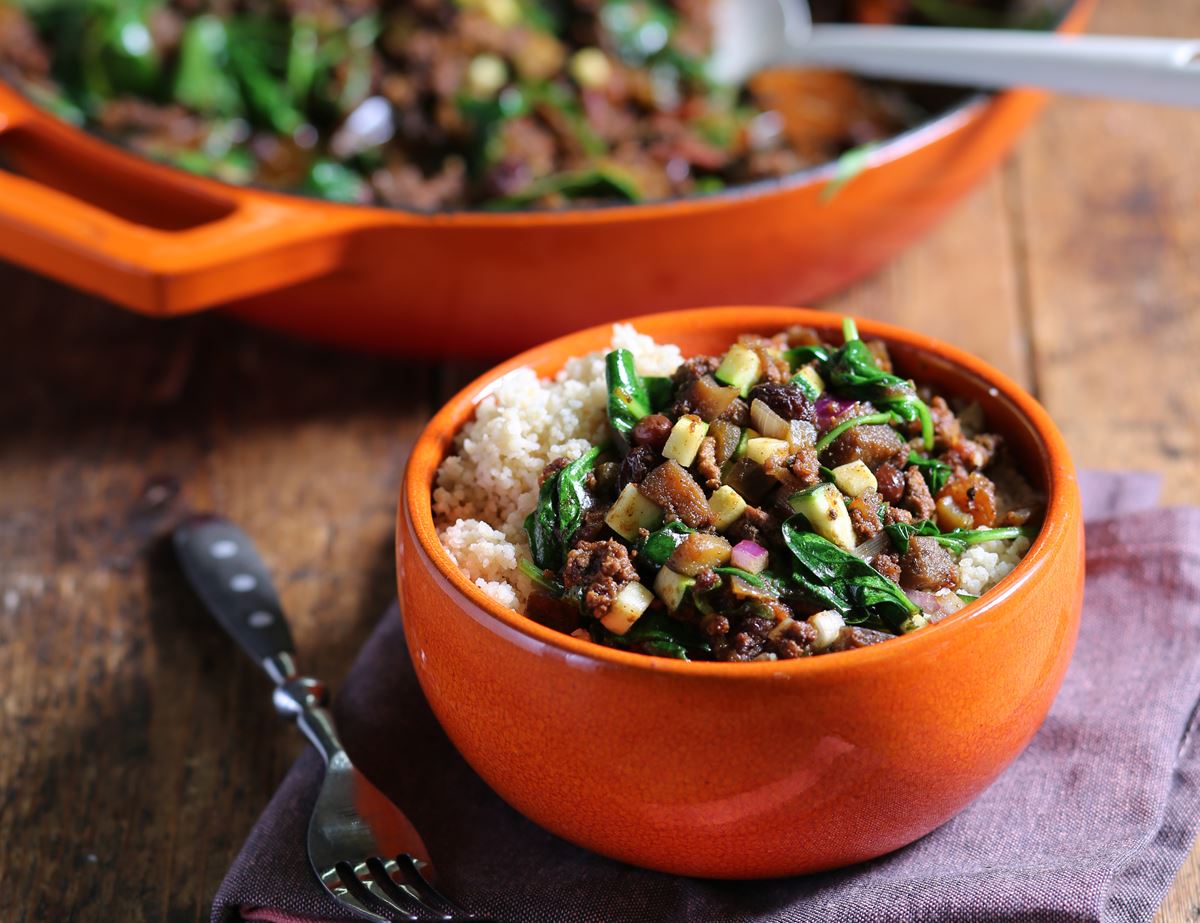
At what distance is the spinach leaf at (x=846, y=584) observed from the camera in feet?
6.36

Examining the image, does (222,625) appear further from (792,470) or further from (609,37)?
(609,37)

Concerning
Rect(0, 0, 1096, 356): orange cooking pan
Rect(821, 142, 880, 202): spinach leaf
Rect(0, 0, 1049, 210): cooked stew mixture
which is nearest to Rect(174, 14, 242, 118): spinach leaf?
Rect(0, 0, 1049, 210): cooked stew mixture

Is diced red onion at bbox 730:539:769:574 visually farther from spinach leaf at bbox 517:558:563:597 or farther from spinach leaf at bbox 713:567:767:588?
spinach leaf at bbox 517:558:563:597

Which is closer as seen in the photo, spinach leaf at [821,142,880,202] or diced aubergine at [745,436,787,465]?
diced aubergine at [745,436,787,465]

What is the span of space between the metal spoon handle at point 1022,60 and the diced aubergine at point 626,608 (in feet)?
6.03

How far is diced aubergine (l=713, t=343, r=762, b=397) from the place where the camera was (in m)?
2.18

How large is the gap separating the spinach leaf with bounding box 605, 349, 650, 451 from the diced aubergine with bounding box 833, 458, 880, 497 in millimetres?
326

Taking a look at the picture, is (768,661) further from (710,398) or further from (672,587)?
(710,398)

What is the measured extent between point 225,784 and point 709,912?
931 mm

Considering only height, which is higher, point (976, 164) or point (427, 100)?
point (427, 100)

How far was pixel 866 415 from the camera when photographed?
2.16 m

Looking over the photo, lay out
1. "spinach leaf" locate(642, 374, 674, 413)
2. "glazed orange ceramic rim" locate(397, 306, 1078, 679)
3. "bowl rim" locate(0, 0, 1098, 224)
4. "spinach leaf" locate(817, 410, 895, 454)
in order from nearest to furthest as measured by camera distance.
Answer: "glazed orange ceramic rim" locate(397, 306, 1078, 679) → "spinach leaf" locate(817, 410, 895, 454) → "spinach leaf" locate(642, 374, 674, 413) → "bowl rim" locate(0, 0, 1098, 224)

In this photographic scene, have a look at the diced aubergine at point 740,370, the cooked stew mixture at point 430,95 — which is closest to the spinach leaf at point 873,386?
the diced aubergine at point 740,370

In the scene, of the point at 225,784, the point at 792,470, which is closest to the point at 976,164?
the point at 792,470
